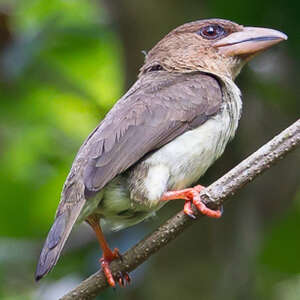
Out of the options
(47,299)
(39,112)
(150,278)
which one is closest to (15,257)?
(47,299)

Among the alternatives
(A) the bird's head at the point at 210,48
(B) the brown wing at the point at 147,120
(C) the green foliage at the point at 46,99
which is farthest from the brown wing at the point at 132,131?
(C) the green foliage at the point at 46,99

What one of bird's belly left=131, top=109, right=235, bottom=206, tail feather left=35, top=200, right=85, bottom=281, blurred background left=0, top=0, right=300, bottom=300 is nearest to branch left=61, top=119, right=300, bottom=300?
tail feather left=35, top=200, right=85, bottom=281

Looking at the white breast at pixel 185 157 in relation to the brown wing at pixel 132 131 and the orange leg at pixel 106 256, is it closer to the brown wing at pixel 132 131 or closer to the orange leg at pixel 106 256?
the brown wing at pixel 132 131

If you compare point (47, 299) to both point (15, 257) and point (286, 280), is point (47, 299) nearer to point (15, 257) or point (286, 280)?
point (15, 257)

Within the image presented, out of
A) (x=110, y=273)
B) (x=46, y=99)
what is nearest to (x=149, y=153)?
(x=110, y=273)

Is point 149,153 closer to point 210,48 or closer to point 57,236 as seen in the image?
point 57,236

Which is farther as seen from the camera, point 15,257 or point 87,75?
point 87,75

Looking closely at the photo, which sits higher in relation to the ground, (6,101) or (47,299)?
(6,101)


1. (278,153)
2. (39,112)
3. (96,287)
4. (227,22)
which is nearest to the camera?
(278,153)
